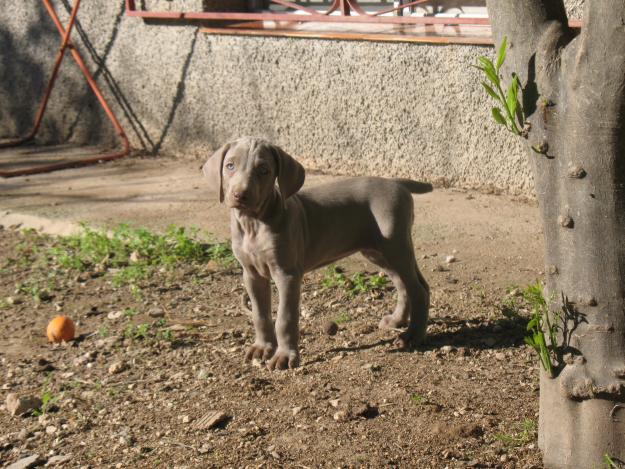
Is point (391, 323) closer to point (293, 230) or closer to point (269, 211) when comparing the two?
point (293, 230)

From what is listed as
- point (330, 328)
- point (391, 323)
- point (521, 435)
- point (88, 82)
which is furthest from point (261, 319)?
point (88, 82)

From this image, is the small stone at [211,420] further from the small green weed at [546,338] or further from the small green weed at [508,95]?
the small green weed at [508,95]

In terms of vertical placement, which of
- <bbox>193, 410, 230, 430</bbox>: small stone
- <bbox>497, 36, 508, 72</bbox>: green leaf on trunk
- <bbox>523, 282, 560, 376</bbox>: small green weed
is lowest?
<bbox>193, 410, 230, 430</bbox>: small stone

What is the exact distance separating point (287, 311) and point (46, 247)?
10.3ft

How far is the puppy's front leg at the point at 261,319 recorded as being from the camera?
4.49 m

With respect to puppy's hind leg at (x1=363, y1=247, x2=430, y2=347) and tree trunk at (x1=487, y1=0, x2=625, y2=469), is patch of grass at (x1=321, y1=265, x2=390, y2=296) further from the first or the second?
tree trunk at (x1=487, y1=0, x2=625, y2=469)

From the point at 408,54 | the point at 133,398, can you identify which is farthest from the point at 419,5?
the point at 133,398

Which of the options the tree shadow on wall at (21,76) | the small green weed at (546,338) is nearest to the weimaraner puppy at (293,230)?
the small green weed at (546,338)

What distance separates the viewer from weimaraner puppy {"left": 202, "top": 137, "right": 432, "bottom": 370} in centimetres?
422

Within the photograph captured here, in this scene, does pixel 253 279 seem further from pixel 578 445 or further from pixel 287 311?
pixel 578 445

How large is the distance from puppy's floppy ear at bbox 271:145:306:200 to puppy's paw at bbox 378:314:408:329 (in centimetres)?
94

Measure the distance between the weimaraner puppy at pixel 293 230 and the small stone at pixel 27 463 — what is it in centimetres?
115

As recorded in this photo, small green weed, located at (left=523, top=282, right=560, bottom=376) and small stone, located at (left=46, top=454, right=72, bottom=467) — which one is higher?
small green weed, located at (left=523, top=282, right=560, bottom=376)

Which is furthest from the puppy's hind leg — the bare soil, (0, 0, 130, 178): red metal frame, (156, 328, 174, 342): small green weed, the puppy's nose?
(0, 0, 130, 178): red metal frame
